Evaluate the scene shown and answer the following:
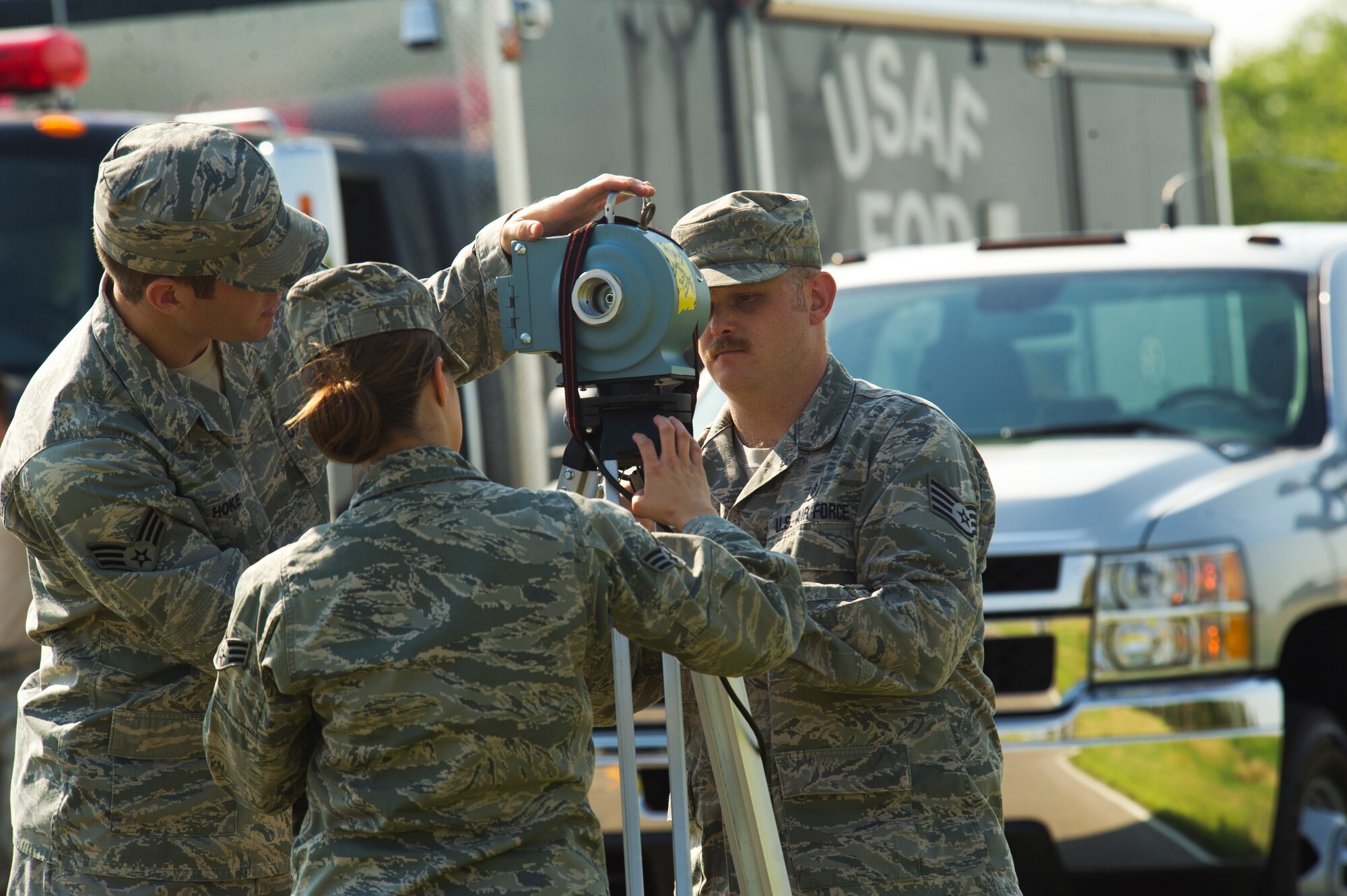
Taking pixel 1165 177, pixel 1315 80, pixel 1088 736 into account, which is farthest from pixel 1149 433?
pixel 1315 80

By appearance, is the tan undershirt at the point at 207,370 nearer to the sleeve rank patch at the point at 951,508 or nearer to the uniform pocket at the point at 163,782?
the uniform pocket at the point at 163,782

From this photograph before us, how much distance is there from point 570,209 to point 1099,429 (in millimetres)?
2724

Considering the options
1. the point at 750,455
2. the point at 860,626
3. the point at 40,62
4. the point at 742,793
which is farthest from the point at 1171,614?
the point at 40,62

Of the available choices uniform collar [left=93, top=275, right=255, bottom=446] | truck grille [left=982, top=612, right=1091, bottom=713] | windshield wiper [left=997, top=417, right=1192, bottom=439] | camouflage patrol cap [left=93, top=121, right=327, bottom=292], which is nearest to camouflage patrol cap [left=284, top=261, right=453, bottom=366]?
camouflage patrol cap [left=93, top=121, right=327, bottom=292]

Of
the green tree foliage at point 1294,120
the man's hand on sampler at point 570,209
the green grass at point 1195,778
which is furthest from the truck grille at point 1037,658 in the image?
the green tree foliage at point 1294,120

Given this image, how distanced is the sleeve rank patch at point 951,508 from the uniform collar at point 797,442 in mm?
208

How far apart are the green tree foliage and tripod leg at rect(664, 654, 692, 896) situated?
137 feet

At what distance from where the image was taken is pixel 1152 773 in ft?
13.5

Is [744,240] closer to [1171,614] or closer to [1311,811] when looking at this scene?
[1171,614]

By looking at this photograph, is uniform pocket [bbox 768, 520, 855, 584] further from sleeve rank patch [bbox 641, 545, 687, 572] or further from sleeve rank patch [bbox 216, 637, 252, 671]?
sleeve rank patch [bbox 216, 637, 252, 671]

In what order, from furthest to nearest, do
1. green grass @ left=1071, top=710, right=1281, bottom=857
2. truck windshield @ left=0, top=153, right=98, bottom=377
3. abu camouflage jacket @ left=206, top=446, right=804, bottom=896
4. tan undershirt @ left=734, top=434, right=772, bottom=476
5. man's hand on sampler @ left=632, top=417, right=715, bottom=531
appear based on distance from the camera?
truck windshield @ left=0, top=153, right=98, bottom=377, green grass @ left=1071, top=710, right=1281, bottom=857, tan undershirt @ left=734, top=434, right=772, bottom=476, man's hand on sampler @ left=632, top=417, right=715, bottom=531, abu camouflage jacket @ left=206, top=446, right=804, bottom=896

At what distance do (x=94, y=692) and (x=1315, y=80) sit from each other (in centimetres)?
5078

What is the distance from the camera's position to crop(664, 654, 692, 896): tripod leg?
2.29 m

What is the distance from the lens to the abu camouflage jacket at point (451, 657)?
2027 mm
